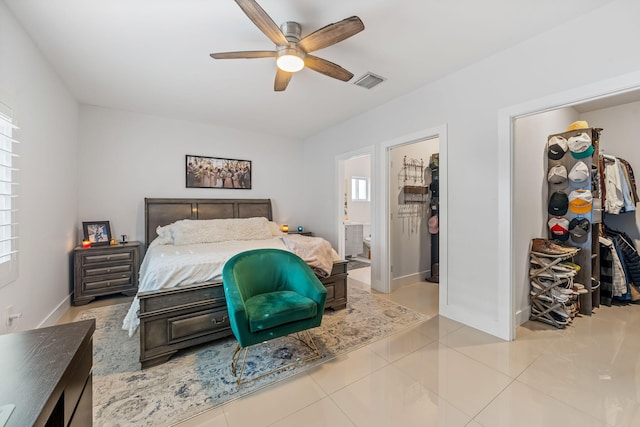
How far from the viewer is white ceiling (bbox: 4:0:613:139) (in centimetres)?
189

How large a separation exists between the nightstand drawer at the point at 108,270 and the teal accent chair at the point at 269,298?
2.24 meters

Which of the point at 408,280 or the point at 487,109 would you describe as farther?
the point at 408,280

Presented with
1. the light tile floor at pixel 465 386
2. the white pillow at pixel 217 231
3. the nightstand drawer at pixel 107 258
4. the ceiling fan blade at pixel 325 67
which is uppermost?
the ceiling fan blade at pixel 325 67

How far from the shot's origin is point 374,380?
1.93 metres

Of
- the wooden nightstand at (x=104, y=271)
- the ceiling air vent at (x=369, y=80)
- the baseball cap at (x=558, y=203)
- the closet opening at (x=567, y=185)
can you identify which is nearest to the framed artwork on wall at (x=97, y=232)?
the wooden nightstand at (x=104, y=271)

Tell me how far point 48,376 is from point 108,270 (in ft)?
11.4

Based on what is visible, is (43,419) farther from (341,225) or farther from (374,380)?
(341,225)

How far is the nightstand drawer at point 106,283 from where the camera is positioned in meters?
3.33

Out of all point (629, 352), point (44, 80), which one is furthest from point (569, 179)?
point (44, 80)

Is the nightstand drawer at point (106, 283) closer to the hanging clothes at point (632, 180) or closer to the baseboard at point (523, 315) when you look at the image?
the baseboard at point (523, 315)

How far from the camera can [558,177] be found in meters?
2.97

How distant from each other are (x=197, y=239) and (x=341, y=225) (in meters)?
2.36

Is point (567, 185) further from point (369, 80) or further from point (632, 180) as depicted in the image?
point (369, 80)

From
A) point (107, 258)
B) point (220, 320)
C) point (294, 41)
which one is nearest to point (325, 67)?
point (294, 41)
